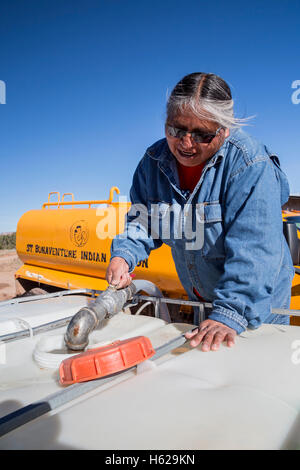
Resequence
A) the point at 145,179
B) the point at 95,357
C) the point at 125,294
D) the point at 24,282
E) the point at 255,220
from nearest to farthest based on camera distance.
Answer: the point at 95,357
the point at 255,220
the point at 125,294
the point at 145,179
the point at 24,282

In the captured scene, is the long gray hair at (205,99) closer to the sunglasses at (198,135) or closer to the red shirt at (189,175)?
the sunglasses at (198,135)

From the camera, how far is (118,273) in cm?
158

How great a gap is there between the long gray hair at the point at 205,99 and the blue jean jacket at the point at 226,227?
0.14m

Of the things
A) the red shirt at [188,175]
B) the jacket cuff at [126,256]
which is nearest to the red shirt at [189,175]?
the red shirt at [188,175]

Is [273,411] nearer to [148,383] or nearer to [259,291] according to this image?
[148,383]

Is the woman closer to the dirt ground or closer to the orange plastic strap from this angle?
the orange plastic strap

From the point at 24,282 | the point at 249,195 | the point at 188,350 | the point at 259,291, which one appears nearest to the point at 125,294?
the point at 188,350

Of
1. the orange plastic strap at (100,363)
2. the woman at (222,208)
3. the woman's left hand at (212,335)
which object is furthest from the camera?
the woman at (222,208)

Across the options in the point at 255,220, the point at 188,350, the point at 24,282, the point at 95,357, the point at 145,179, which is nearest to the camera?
the point at 95,357

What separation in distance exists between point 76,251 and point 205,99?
10.8 ft

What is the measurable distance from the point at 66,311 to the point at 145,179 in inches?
33.0

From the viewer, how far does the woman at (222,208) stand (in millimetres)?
1291

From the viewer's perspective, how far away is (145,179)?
5.85ft

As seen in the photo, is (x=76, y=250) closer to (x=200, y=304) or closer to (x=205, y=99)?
(x=200, y=304)
